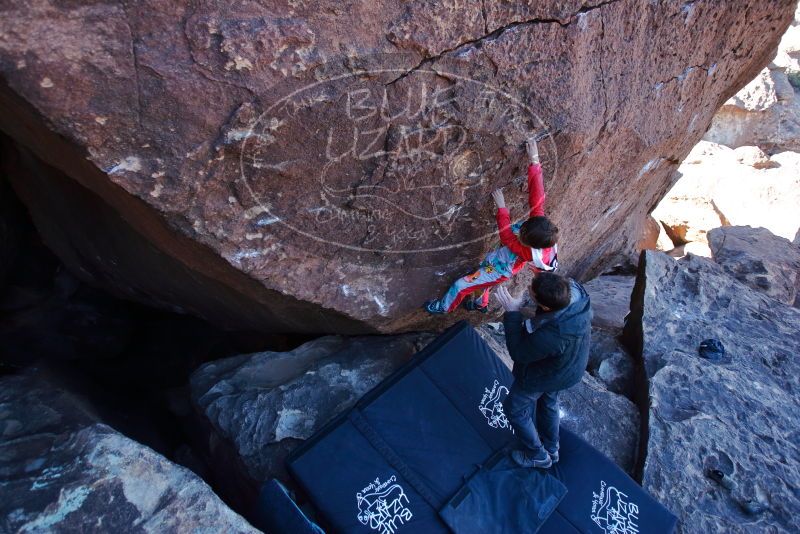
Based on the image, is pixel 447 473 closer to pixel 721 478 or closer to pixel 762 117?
pixel 721 478

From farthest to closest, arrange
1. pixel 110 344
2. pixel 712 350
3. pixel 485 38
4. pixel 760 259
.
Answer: pixel 760 259
pixel 110 344
pixel 712 350
pixel 485 38

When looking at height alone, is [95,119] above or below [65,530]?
above

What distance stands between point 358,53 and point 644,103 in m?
1.45

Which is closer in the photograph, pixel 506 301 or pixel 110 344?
pixel 506 301

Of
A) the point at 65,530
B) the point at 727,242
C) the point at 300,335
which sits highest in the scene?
the point at 65,530

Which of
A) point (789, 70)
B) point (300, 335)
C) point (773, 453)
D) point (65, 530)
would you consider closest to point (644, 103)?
point (773, 453)

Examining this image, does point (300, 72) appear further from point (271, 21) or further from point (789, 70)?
point (789, 70)

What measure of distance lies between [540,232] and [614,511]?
1103 millimetres

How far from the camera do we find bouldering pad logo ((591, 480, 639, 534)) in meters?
2.08

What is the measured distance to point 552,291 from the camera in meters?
1.82

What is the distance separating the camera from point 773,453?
94.0 inches

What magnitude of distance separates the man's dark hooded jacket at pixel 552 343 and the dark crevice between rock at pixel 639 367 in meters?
0.77

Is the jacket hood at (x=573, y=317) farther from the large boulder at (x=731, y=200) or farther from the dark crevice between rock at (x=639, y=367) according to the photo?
the large boulder at (x=731, y=200)

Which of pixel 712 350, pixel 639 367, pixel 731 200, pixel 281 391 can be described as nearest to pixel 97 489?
pixel 281 391
